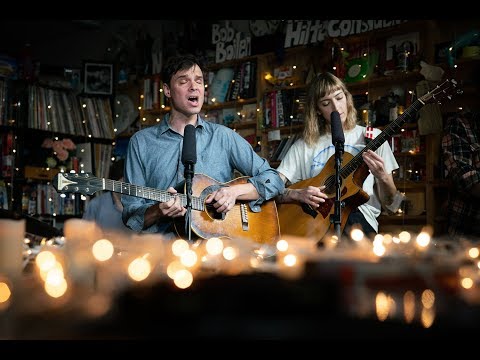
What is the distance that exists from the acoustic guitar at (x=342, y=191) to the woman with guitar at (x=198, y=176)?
0.57 feet

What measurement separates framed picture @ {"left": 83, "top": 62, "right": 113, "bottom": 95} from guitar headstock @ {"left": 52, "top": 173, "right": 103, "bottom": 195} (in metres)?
3.32

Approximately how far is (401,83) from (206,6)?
2.61m

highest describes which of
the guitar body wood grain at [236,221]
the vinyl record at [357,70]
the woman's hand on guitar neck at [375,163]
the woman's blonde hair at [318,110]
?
the vinyl record at [357,70]

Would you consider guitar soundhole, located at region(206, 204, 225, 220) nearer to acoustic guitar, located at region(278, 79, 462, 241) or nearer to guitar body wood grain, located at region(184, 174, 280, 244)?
guitar body wood grain, located at region(184, 174, 280, 244)

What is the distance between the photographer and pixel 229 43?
4605 millimetres

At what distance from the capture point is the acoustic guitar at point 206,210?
1.89 metres

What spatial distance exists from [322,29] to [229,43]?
2.91 ft

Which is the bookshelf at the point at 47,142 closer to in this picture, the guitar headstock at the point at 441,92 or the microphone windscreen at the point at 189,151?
the microphone windscreen at the point at 189,151

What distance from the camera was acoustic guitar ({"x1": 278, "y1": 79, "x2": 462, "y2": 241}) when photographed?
235 centimetres

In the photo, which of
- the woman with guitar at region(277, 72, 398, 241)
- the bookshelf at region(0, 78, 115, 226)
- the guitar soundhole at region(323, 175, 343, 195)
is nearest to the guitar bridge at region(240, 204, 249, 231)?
the woman with guitar at region(277, 72, 398, 241)

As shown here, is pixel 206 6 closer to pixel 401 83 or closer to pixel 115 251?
pixel 115 251

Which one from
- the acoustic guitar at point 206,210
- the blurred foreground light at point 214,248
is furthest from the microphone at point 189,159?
the blurred foreground light at point 214,248

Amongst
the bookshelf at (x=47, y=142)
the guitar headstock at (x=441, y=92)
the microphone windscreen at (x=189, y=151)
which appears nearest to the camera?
the microphone windscreen at (x=189, y=151)

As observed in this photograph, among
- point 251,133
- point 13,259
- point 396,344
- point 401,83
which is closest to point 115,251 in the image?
point 13,259
